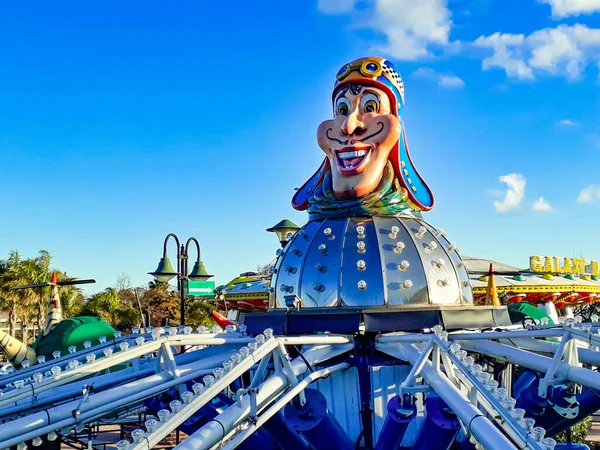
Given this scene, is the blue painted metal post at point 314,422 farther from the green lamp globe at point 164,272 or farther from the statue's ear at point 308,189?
the green lamp globe at point 164,272

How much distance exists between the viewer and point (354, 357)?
9.23 metres

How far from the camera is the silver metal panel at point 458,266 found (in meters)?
10.5

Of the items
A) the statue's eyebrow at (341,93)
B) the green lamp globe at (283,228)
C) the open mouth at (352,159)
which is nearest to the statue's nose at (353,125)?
the open mouth at (352,159)

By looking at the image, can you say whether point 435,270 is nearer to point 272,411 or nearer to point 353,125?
point 353,125

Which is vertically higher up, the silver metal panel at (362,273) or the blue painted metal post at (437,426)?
the silver metal panel at (362,273)

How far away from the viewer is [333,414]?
900 centimetres

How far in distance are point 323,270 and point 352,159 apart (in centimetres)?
224

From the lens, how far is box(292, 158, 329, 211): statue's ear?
38.8ft

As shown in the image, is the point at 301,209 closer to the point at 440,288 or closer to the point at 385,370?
the point at 440,288

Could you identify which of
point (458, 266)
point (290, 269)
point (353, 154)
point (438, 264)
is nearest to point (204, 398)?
point (290, 269)

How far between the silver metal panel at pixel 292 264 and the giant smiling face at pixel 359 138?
1001 millimetres

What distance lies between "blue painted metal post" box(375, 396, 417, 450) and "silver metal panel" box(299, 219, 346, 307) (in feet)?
8.91

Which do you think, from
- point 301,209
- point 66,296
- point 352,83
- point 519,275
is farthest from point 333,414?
point 66,296

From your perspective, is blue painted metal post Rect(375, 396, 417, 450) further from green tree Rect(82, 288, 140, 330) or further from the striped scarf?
green tree Rect(82, 288, 140, 330)
